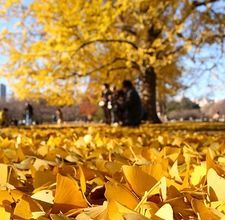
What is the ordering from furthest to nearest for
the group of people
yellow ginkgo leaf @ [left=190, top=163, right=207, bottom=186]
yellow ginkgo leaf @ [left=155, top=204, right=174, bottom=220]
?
the group of people < yellow ginkgo leaf @ [left=190, top=163, right=207, bottom=186] < yellow ginkgo leaf @ [left=155, top=204, right=174, bottom=220]

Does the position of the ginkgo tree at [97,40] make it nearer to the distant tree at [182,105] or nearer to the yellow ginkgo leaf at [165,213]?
the yellow ginkgo leaf at [165,213]

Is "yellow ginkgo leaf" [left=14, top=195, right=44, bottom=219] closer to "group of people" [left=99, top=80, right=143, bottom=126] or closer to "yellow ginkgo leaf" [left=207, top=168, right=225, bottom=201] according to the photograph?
"yellow ginkgo leaf" [left=207, top=168, right=225, bottom=201]

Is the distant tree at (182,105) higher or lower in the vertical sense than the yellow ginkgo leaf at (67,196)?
higher

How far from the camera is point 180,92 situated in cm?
2989

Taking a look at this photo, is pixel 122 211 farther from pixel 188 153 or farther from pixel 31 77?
pixel 31 77

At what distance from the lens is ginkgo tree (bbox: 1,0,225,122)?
15.0 m

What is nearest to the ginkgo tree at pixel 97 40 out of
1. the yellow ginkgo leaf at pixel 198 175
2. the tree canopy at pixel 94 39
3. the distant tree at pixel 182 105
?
the tree canopy at pixel 94 39

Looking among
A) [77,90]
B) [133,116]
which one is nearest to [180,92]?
[77,90]

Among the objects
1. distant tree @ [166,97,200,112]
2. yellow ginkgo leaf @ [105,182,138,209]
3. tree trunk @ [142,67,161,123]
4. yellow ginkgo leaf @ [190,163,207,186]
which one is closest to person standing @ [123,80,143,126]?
tree trunk @ [142,67,161,123]

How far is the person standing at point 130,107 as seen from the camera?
14836mm

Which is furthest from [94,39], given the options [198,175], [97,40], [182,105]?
[182,105]

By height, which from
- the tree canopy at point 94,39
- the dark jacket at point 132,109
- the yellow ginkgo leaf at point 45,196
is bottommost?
the yellow ginkgo leaf at point 45,196

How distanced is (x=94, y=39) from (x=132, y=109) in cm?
272

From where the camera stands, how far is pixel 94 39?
624 inches
